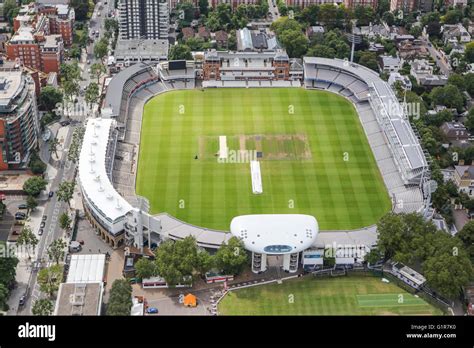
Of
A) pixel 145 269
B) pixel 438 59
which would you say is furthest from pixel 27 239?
pixel 438 59

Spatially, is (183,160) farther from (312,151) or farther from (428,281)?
(428,281)

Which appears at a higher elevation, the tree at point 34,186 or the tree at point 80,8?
the tree at point 80,8

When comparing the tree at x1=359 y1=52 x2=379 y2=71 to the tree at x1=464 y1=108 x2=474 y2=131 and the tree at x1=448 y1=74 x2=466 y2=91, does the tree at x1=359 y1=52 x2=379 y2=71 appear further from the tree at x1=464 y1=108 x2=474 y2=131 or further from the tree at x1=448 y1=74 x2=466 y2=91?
the tree at x1=464 y1=108 x2=474 y2=131

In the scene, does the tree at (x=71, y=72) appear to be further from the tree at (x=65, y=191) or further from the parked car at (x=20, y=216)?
the parked car at (x=20, y=216)

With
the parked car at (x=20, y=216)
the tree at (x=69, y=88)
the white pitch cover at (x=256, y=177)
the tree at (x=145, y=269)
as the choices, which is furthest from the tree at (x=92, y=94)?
the tree at (x=145, y=269)

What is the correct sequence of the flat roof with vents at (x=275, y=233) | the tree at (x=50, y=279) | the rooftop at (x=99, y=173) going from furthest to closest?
1. the rooftop at (x=99, y=173)
2. the flat roof with vents at (x=275, y=233)
3. the tree at (x=50, y=279)

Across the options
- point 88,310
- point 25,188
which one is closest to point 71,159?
point 25,188

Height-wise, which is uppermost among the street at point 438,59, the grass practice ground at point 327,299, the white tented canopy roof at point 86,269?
the street at point 438,59
